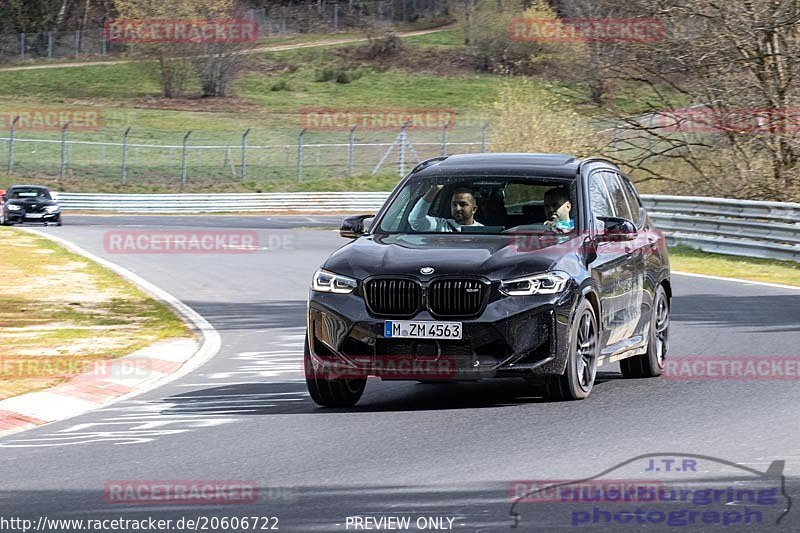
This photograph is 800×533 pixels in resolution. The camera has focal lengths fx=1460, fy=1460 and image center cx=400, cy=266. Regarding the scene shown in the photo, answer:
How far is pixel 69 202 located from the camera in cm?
5503

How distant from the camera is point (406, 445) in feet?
28.6

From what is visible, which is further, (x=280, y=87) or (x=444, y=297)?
(x=280, y=87)

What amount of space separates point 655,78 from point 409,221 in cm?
2267

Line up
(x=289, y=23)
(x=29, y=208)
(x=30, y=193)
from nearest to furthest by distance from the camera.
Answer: (x=29, y=208) → (x=30, y=193) → (x=289, y=23)

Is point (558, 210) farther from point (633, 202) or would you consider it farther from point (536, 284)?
point (633, 202)

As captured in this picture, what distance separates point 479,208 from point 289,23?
10296cm

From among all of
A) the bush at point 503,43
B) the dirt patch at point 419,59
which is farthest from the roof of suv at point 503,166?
the dirt patch at point 419,59

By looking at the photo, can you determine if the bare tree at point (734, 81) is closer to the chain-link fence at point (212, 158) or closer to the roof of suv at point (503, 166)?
the roof of suv at point (503, 166)

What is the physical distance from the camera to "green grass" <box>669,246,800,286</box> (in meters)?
23.2

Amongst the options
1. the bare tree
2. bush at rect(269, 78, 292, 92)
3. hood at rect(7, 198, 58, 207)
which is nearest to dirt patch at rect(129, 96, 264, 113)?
bush at rect(269, 78, 292, 92)

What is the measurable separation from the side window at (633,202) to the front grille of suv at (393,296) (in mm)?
3071

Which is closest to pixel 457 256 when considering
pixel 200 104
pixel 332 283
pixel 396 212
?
pixel 332 283

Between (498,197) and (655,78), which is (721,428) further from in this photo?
(655,78)

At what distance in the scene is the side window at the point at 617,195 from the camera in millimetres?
11711
